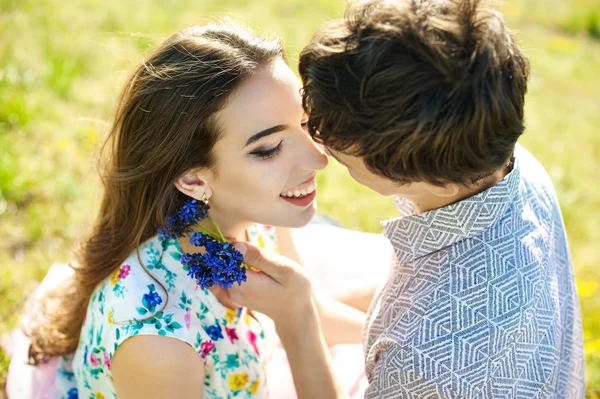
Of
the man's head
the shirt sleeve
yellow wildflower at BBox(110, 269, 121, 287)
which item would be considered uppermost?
the man's head

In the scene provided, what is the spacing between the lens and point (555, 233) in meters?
2.53

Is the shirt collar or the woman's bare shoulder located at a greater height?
the shirt collar

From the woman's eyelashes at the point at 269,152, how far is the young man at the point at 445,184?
30 cm

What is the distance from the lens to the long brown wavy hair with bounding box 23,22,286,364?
2426 millimetres

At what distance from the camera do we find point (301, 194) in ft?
8.73

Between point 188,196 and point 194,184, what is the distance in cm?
15

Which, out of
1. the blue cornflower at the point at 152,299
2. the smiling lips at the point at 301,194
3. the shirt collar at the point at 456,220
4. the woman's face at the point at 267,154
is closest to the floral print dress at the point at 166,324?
the blue cornflower at the point at 152,299

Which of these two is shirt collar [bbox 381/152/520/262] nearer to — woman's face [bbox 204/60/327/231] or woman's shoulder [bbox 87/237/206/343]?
woman's face [bbox 204/60/327/231]

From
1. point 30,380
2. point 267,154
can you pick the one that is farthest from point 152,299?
point 30,380

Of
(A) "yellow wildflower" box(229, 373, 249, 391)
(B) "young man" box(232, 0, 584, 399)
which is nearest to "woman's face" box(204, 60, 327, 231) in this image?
(B) "young man" box(232, 0, 584, 399)

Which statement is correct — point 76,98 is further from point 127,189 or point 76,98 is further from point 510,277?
point 510,277

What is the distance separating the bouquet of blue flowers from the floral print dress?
17 cm

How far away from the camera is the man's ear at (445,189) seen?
2160mm

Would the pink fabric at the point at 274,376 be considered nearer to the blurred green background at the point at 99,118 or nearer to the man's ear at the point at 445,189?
the blurred green background at the point at 99,118
